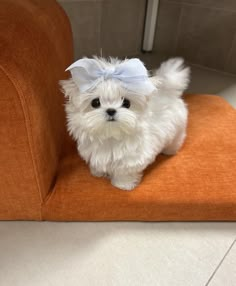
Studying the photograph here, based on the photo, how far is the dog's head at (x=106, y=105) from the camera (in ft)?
2.38

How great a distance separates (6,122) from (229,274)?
75 centimetres

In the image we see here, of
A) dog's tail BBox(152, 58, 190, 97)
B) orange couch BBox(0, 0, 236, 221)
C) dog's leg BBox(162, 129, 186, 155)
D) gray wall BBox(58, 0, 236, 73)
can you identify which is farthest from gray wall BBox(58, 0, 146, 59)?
dog's leg BBox(162, 129, 186, 155)

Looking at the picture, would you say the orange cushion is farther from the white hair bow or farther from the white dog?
the white hair bow

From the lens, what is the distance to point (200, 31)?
83.8 inches

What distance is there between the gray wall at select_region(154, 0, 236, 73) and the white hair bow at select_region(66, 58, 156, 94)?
5.18 ft

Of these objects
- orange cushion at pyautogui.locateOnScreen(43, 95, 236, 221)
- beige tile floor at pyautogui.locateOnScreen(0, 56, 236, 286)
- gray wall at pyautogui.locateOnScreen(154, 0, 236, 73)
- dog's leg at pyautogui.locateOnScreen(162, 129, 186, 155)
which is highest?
gray wall at pyautogui.locateOnScreen(154, 0, 236, 73)

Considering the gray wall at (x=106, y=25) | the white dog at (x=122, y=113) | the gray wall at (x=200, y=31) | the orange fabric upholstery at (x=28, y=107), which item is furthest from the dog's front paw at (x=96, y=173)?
the gray wall at (x=200, y=31)

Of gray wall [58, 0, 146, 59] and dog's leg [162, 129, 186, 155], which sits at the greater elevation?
gray wall [58, 0, 146, 59]

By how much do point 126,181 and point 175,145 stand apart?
0.26 metres

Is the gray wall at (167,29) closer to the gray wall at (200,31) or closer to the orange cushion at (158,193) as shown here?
the gray wall at (200,31)

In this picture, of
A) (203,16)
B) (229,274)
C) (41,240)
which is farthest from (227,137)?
(203,16)

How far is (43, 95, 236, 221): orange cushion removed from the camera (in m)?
0.92

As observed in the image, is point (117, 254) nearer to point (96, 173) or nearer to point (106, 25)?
point (96, 173)

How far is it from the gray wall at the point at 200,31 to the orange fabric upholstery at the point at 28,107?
1.39 metres
